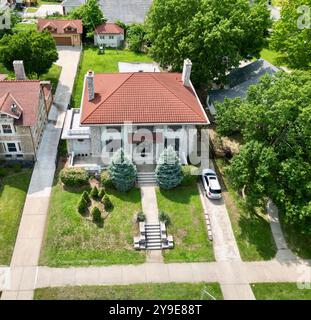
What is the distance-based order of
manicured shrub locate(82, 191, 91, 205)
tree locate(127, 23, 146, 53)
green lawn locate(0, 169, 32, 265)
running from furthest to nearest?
tree locate(127, 23, 146, 53)
manicured shrub locate(82, 191, 91, 205)
green lawn locate(0, 169, 32, 265)

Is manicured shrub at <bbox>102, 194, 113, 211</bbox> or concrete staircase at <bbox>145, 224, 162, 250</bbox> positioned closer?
concrete staircase at <bbox>145, 224, 162, 250</bbox>

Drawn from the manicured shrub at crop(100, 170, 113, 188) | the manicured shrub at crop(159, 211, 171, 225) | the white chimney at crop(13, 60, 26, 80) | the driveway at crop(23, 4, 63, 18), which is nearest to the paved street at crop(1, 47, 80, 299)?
the manicured shrub at crop(100, 170, 113, 188)

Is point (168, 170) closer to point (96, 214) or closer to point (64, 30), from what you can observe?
point (96, 214)

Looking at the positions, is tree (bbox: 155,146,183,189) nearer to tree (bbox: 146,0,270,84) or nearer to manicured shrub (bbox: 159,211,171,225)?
manicured shrub (bbox: 159,211,171,225)

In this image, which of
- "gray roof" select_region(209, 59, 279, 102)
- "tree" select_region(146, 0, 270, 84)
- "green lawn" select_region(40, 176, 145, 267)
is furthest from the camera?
"gray roof" select_region(209, 59, 279, 102)

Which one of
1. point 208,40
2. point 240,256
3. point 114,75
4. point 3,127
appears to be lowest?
point 240,256

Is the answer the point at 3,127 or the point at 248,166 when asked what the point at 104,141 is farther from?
the point at 248,166

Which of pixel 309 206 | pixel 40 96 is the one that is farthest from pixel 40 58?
pixel 309 206

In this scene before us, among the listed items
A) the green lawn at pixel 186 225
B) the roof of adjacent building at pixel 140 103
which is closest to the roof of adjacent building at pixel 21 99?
the roof of adjacent building at pixel 140 103
